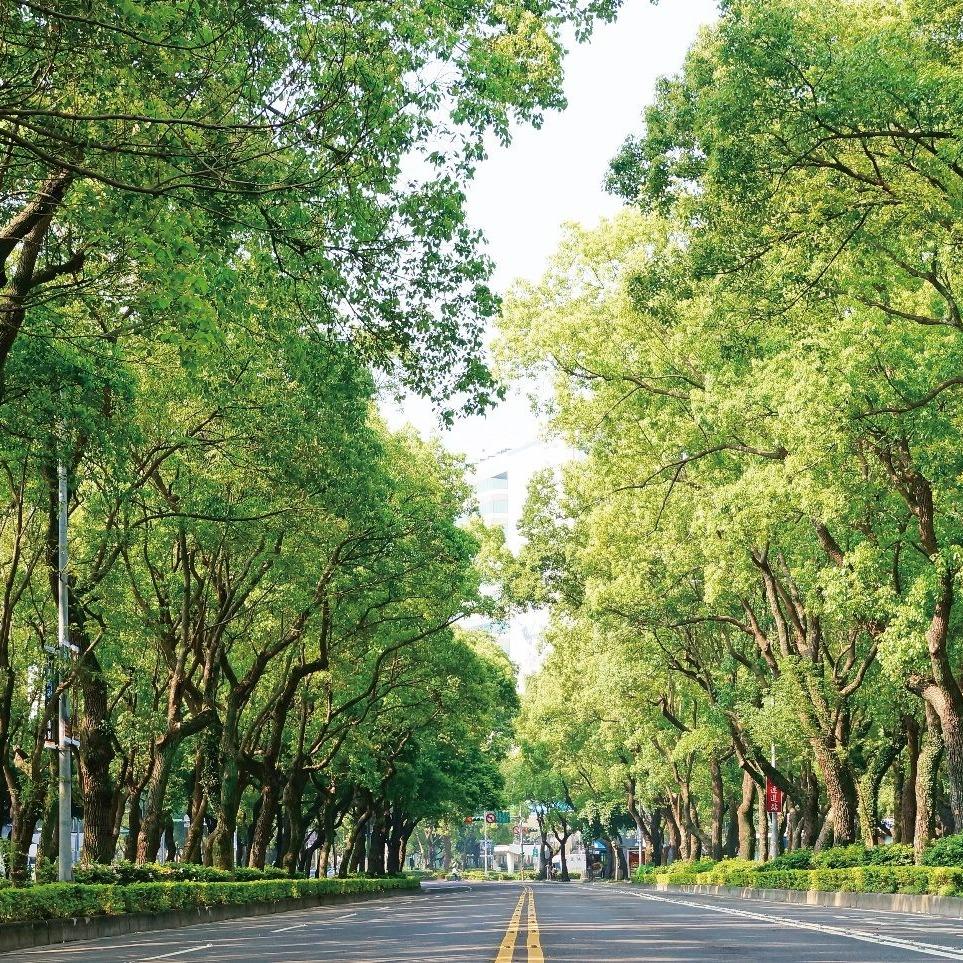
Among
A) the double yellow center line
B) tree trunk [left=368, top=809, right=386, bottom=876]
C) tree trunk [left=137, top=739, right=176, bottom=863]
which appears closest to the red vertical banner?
tree trunk [left=137, top=739, right=176, bottom=863]

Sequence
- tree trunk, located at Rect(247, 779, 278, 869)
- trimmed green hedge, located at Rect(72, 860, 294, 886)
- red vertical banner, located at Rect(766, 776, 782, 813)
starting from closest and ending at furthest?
trimmed green hedge, located at Rect(72, 860, 294, 886) → tree trunk, located at Rect(247, 779, 278, 869) → red vertical banner, located at Rect(766, 776, 782, 813)

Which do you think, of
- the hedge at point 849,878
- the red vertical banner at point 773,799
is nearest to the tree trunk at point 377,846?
the hedge at point 849,878

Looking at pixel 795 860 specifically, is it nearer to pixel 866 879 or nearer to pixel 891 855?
A: pixel 891 855

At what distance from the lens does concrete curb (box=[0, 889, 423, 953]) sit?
64.5ft

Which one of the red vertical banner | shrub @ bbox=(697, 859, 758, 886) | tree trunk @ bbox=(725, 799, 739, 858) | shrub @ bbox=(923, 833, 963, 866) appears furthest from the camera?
tree trunk @ bbox=(725, 799, 739, 858)

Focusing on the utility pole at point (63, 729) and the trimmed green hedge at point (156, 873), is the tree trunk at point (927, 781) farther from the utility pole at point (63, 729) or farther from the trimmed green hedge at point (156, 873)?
the utility pole at point (63, 729)

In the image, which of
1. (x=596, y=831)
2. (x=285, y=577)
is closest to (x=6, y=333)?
(x=285, y=577)

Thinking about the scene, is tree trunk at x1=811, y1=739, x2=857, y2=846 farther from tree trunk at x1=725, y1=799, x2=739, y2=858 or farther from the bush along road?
tree trunk at x1=725, y1=799, x2=739, y2=858

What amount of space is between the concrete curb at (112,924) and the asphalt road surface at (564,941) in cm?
76

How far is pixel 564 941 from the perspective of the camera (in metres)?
15.3

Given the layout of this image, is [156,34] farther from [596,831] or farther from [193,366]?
[596,831]

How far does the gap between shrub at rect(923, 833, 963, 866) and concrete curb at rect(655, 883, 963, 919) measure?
3.09 ft

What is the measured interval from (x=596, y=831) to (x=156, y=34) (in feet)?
288

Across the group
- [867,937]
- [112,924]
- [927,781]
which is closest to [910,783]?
[927,781]
